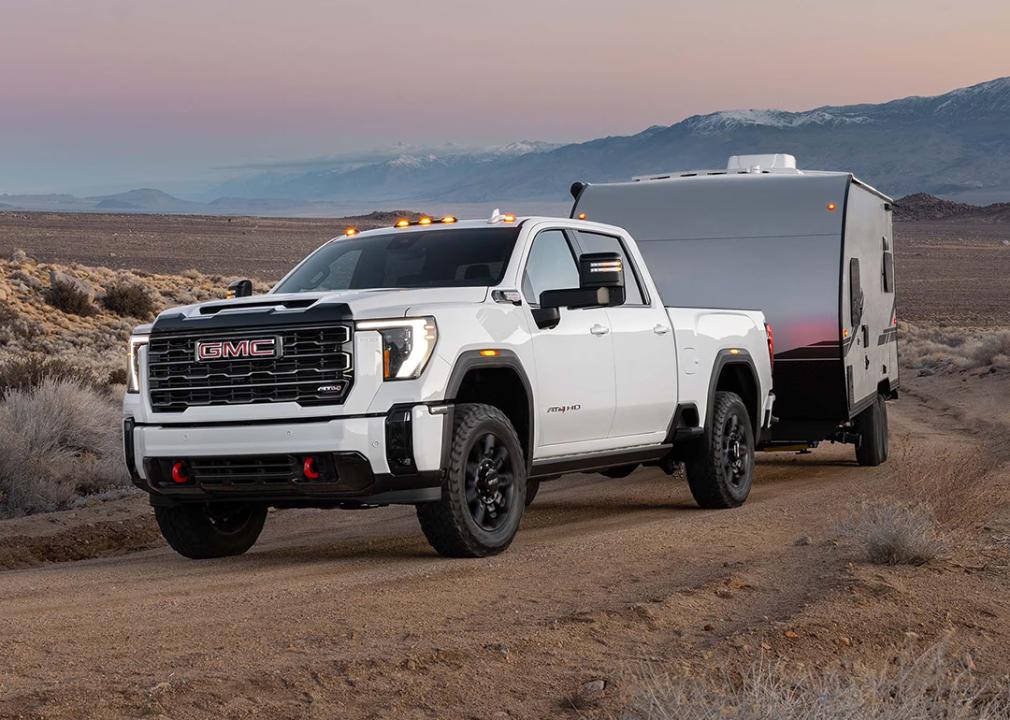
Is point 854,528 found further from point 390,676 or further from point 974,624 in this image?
point 390,676

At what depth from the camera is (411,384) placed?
27.4 feet

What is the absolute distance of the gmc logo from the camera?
8.48 meters

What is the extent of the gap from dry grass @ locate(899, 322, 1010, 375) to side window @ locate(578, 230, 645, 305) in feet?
60.2

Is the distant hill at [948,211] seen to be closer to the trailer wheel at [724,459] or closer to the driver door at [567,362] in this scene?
the trailer wheel at [724,459]

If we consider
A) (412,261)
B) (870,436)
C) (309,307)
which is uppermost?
(412,261)

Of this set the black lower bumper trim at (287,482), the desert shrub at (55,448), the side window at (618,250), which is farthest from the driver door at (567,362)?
the desert shrub at (55,448)

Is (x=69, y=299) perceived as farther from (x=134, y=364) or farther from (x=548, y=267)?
(x=134, y=364)

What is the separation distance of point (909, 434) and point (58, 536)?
11562 millimetres

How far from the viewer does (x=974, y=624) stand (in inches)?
287

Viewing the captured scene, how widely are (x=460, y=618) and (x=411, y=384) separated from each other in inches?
65.4

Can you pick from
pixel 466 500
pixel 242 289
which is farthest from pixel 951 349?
pixel 466 500

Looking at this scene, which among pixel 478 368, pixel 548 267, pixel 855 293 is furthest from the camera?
pixel 855 293

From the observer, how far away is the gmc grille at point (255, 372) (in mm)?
8367

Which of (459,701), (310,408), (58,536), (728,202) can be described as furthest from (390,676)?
(728,202)
